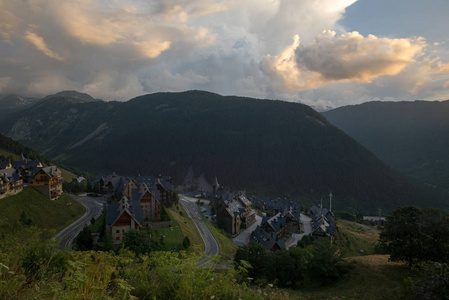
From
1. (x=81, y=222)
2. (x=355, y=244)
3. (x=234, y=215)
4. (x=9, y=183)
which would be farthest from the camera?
(x=355, y=244)

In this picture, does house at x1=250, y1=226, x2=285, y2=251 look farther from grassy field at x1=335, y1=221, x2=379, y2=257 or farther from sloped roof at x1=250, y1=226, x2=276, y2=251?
grassy field at x1=335, y1=221, x2=379, y2=257

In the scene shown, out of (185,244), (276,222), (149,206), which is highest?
(149,206)

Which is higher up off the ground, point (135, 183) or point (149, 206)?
point (135, 183)

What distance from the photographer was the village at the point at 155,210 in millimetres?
41356

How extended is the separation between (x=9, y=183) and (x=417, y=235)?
6528cm

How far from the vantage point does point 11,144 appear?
111000mm

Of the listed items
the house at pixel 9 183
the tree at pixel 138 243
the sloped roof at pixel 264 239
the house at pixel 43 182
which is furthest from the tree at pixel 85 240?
the sloped roof at pixel 264 239

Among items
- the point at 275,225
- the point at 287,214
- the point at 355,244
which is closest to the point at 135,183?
the point at 275,225

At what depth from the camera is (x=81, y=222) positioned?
5028 centimetres

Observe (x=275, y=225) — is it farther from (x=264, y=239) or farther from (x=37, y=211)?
(x=37, y=211)

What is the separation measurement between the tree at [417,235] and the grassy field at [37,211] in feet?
154

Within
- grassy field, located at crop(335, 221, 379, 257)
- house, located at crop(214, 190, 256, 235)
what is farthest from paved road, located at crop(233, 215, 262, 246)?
grassy field, located at crop(335, 221, 379, 257)

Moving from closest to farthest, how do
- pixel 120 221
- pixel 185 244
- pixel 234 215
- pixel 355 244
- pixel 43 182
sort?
pixel 120 221, pixel 185 244, pixel 43 182, pixel 234 215, pixel 355 244

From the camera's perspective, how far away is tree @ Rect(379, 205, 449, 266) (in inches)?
926
